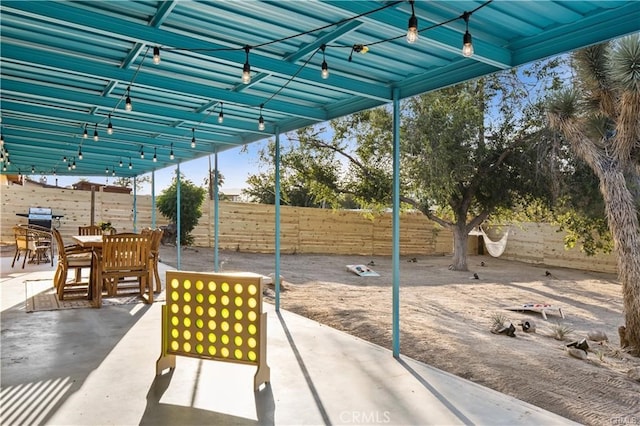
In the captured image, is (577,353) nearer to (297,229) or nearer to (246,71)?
(246,71)

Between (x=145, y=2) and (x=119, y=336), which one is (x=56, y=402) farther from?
(x=145, y=2)

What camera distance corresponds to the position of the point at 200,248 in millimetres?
14078

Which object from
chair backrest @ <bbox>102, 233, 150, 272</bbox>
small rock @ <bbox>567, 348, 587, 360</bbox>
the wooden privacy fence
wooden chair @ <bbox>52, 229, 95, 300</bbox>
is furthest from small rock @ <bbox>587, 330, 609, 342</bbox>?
the wooden privacy fence

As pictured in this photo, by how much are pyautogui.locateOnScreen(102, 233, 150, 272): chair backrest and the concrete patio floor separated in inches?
49.9

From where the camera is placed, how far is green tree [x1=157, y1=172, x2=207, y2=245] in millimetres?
13516

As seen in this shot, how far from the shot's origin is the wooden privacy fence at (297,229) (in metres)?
12.5

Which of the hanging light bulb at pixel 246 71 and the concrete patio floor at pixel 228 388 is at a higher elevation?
the hanging light bulb at pixel 246 71

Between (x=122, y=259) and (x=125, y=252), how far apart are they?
92 millimetres

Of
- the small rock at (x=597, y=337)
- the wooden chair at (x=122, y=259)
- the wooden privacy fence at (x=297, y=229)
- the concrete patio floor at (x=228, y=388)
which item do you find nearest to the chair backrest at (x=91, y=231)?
the wooden chair at (x=122, y=259)

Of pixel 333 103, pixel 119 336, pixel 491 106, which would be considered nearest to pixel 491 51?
pixel 333 103

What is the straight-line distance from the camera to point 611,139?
5.68 m

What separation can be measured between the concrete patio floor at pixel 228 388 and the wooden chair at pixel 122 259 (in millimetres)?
1186

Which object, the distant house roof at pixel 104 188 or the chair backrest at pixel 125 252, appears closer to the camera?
the chair backrest at pixel 125 252

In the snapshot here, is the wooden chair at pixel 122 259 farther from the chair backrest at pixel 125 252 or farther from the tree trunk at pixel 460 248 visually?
the tree trunk at pixel 460 248
